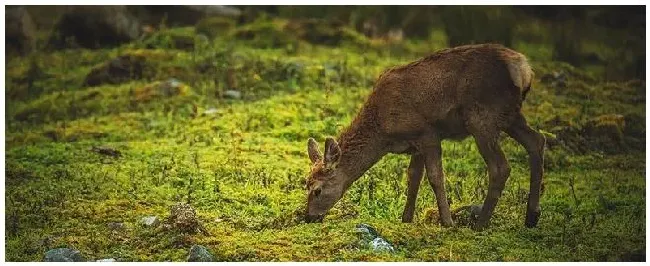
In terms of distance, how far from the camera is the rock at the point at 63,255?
1151 centimetres

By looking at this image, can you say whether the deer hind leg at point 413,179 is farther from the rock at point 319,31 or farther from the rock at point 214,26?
the rock at point 214,26

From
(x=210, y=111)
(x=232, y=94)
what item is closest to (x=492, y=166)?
(x=210, y=111)

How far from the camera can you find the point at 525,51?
20438 millimetres

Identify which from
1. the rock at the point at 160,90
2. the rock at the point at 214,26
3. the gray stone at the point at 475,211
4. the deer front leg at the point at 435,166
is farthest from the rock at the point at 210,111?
the deer front leg at the point at 435,166

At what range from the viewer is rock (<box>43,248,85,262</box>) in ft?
37.8

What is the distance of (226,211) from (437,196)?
263cm

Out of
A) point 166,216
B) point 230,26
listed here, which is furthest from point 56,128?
point 230,26

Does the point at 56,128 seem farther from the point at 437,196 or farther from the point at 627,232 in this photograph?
the point at 627,232

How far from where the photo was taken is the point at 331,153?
11797 millimetres

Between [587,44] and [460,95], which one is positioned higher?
[460,95]

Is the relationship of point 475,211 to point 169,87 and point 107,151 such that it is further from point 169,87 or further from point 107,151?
point 169,87

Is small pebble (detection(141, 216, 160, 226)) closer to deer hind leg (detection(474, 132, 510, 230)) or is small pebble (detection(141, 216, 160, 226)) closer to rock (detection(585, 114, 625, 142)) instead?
deer hind leg (detection(474, 132, 510, 230))

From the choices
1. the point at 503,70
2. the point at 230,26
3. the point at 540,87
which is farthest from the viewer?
the point at 230,26

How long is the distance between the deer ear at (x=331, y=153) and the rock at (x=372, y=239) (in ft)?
2.55
